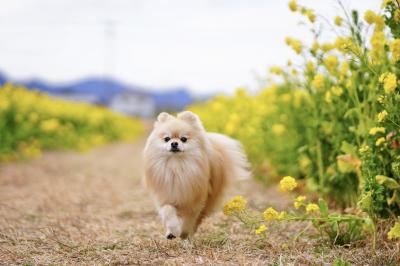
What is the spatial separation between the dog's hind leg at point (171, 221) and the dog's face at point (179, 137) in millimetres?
387

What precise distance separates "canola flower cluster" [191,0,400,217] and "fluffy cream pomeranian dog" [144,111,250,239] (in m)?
0.98

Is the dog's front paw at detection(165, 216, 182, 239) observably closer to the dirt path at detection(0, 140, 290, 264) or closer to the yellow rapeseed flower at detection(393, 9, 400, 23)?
the dirt path at detection(0, 140, 290, 264)

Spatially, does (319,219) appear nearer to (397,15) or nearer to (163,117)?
(397,15)

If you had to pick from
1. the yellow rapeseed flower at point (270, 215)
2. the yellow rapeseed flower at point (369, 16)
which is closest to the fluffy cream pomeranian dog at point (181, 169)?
the yellow rapeseed flower at point (270, 215)

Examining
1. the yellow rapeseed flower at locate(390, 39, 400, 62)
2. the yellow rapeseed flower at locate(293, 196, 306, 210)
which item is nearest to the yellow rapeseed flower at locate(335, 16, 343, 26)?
the yellow rapeseed flower at locate(390, 39, 400, 62)

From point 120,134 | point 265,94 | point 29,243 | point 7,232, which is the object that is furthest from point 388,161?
point 120,134

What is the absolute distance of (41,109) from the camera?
10.7 metres

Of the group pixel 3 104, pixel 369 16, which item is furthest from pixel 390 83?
pixel 3 104

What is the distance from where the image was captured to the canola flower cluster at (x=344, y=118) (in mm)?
3066

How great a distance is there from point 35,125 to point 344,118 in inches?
280

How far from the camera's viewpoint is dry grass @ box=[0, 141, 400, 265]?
9.69ft

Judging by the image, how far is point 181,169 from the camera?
364 centimetres

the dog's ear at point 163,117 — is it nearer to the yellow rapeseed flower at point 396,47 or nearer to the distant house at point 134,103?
the yellow rapeseed flower at point 396,47

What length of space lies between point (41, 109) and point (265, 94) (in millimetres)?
5979
